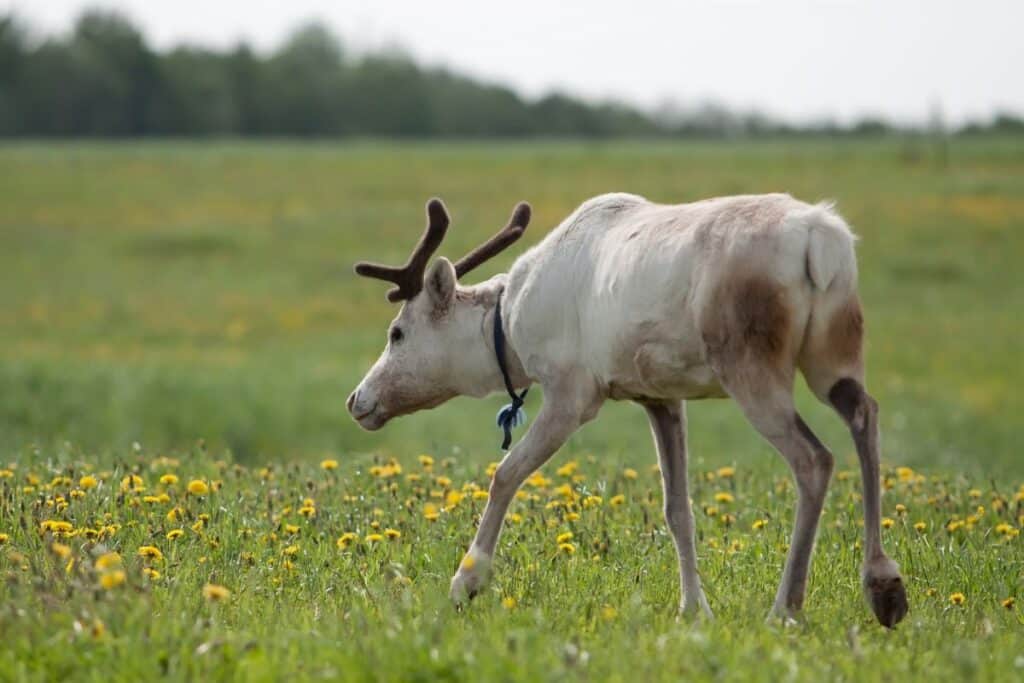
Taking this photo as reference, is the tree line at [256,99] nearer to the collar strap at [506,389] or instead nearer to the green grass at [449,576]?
the green grass at [449,576]

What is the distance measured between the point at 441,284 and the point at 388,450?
24.4ft

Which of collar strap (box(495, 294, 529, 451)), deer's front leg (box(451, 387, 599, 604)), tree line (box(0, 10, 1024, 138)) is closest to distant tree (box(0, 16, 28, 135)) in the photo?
tree line (box(0, 10, 1024, 138))

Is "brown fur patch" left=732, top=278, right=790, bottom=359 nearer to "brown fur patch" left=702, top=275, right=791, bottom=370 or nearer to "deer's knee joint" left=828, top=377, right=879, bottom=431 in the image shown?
"brown fur patch" left=702, top=275, right=791, bottom=370

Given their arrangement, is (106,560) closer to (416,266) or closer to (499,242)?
(416,266)

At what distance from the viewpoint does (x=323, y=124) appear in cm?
9738

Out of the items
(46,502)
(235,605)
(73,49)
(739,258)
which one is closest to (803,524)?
(739,258)

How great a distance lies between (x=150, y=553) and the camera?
22.2ft

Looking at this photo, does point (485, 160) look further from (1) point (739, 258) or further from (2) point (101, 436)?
(1) point (739, 258)

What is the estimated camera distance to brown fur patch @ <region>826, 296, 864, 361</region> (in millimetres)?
6090

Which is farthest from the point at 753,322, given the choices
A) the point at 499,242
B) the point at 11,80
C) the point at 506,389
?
the point at 11,80

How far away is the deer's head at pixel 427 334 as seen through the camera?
767 centimetres

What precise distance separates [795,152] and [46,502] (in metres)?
50.9

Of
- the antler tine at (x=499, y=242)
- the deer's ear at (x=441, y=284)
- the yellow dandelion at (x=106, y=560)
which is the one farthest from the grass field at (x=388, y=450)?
the antler tine at (x=499, y=242)

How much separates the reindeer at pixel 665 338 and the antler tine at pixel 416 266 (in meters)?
0.01
